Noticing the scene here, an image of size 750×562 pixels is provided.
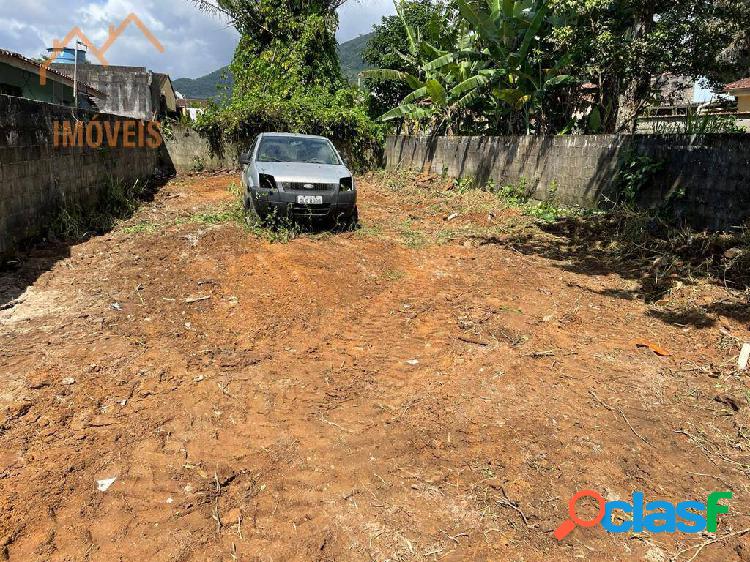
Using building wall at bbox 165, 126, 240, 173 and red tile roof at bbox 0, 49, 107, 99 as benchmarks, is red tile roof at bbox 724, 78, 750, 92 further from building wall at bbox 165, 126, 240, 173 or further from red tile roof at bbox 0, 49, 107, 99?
red tile roof at bbox 0, 49, 107, 99

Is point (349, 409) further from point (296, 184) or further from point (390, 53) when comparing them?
point (390, 53)

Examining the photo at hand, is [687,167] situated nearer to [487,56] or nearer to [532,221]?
[532,221]

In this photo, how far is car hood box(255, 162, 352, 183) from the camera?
25.6 feet

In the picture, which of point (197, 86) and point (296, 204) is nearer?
point (296, 204)

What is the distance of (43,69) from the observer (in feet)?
44.1

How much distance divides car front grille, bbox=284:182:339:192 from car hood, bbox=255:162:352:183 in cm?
5

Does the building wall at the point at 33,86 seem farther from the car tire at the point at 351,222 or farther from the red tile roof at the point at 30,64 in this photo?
the car tire at the point at 351,222

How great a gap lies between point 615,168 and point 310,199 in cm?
556

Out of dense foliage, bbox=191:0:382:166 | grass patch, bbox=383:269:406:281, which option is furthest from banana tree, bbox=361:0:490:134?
grass patch, bbox=383:269:406:281

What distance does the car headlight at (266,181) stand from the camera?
7722mm

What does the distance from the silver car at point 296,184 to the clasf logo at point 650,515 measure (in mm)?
6043

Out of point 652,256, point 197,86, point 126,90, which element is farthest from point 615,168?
point 197,86

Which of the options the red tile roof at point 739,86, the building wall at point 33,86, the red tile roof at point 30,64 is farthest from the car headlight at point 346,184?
the red tile roof at point 739,86

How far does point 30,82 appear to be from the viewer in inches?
555
